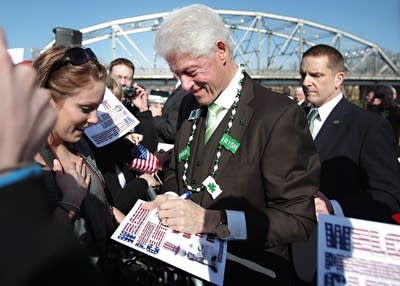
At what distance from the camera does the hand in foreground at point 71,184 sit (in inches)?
64.2

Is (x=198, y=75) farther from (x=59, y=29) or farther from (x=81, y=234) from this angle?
(x=59, y=29)

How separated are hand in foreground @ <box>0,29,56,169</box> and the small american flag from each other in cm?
248

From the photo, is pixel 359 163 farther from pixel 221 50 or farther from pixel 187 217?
pixel 187 217

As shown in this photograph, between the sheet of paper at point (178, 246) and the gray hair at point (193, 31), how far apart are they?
933 millimetres

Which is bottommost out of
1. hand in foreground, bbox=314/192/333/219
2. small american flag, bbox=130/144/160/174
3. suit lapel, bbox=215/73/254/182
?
hand in foreground, bbox=314/192/333/219

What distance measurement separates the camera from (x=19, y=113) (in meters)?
0.56

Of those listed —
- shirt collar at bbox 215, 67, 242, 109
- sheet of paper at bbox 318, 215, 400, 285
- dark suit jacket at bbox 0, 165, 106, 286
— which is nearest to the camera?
dark suit jacket at bbox 0, 165, 106, 286

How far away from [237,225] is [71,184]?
81 cm

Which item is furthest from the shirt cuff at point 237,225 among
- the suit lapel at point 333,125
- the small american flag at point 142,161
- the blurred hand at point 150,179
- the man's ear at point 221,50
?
the blurred hand at point 150,179

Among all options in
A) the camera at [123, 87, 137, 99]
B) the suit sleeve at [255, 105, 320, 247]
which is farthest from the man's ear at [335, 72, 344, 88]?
the camera at [123, 87, 137, 99]

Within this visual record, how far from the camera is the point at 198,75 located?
1976 mm

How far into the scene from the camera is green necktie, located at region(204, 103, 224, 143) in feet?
6.70

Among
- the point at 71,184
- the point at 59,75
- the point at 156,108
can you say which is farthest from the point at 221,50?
the point at 156,108

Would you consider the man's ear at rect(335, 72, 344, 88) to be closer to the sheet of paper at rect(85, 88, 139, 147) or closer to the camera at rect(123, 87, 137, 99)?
the sheet of paper at rect(85, 88, 139, 147)
